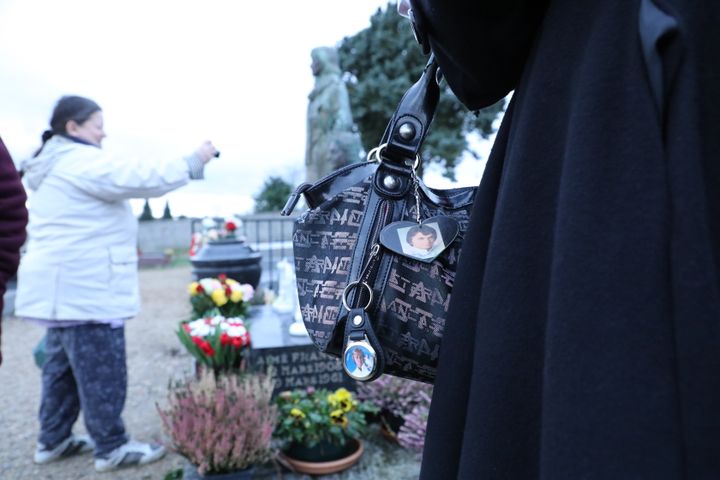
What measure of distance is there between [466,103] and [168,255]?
63.4 ft

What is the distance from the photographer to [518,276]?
0.70 meters

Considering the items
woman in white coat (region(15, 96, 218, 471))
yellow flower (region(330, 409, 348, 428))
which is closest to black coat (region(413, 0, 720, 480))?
yellow flower (region(330, 409, 348, 428))

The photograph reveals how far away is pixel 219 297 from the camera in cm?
486

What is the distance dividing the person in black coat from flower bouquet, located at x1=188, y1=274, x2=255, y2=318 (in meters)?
3.14

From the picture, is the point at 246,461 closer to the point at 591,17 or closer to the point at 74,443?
the point at 74,443

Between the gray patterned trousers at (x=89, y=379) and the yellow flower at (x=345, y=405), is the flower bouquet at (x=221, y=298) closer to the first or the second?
the gray patterned trousers at (x=89, y=379)

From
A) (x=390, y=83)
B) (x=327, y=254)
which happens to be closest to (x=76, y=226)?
(x=327, y=254)

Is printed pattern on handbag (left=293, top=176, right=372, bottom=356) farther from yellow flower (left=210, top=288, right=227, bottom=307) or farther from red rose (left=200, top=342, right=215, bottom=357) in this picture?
yellow flower (left=210, top=288, right=227, bottom=307)

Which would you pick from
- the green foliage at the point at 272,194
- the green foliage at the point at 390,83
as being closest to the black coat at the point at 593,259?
the green foliage at the point at 390,83

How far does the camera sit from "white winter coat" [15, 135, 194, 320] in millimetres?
2887

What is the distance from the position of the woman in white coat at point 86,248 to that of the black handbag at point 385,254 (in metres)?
2.22

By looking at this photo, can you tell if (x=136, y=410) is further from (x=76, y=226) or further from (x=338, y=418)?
(x=338, y=418)

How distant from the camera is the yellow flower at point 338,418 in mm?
2973

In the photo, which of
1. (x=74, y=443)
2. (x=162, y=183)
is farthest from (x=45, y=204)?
(x=74, y=443)
